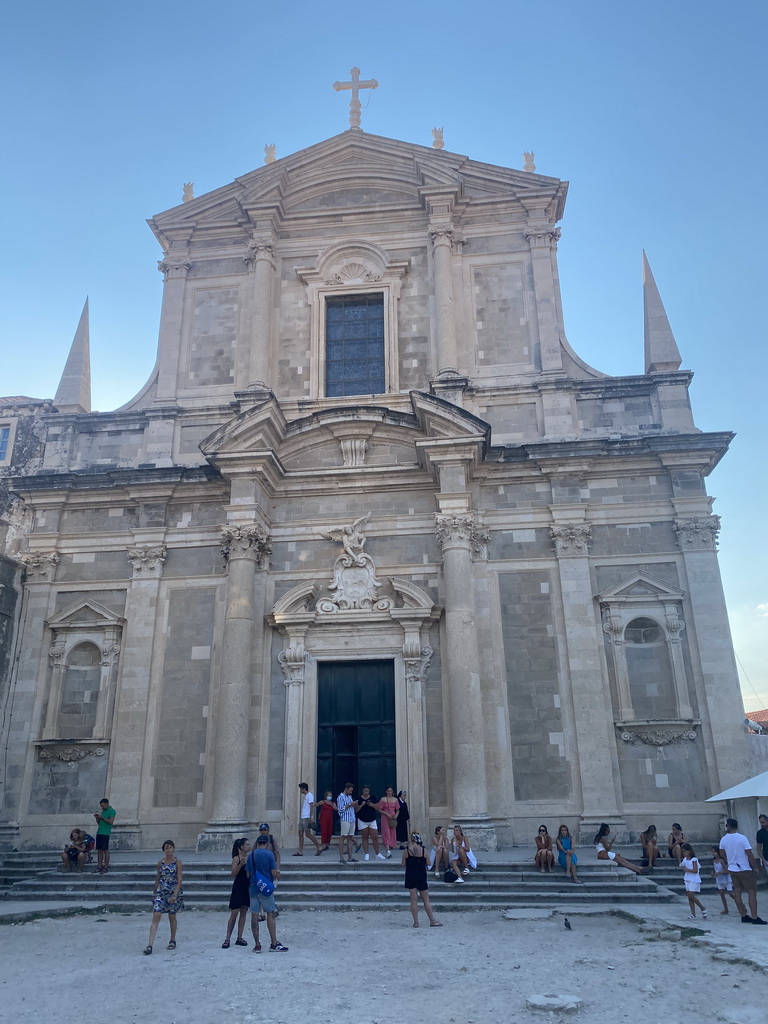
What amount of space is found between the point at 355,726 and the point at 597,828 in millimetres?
4603

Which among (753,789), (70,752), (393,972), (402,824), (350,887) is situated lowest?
(393,972)

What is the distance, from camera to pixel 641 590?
1552 centimetres

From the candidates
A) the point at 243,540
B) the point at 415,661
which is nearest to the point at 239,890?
the point at 415,661

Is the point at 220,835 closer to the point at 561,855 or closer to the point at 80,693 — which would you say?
the point at 80,693

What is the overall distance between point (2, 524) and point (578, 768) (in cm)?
1374

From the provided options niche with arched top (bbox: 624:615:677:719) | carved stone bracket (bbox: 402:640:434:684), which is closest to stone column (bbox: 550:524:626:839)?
niche with arched top (bbox: 624:615:677:719)

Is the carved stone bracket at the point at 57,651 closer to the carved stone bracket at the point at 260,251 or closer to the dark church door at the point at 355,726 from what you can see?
the dark church door at the point at 355,726

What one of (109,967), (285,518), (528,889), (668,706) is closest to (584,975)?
(528,889)

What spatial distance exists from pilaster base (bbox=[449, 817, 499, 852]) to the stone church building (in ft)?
0.21

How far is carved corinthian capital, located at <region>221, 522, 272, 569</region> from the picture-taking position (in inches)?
622

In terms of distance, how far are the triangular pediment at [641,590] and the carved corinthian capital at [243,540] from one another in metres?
6.59

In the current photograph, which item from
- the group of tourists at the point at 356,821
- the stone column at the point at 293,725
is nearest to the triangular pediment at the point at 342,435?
the stone column at the point at 293,725

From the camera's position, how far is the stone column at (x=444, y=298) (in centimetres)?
1741

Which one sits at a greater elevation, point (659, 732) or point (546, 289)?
point (546, 289)
